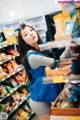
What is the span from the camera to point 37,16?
20.2ft

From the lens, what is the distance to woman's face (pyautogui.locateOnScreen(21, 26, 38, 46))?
92.7 inches

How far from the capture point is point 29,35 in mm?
2385

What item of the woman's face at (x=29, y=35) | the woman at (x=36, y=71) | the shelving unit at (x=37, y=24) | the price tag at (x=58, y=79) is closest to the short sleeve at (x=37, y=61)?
the woman at (x=36, y=71)

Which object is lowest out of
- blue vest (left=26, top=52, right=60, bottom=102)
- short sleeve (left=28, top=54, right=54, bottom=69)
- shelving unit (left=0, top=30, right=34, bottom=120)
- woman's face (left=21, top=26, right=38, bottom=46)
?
shelving unit (left=0, top=30, right=34, bottom=120)

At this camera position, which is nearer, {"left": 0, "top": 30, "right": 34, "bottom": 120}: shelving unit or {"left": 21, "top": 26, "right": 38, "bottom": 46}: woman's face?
{"left": 21, "top": 26, "right": 38, "bottom": 46}: woman's face

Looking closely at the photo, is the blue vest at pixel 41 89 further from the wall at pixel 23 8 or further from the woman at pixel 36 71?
the wall at pixel 23 8

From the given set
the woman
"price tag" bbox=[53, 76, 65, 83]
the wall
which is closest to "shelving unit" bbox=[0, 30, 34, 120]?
the wall

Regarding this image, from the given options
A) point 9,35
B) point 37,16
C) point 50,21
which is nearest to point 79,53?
point 50,21

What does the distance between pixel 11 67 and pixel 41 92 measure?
9.45ft

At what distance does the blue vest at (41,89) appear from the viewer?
216 cm

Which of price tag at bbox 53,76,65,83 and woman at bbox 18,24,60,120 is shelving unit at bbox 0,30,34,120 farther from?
price tag at bbox 53,76,65,83

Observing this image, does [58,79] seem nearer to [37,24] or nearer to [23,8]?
[37,24]

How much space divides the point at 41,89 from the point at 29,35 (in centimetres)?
55

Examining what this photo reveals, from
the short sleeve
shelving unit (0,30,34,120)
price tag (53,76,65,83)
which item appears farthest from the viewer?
shelving unit (0,30,34,120)
